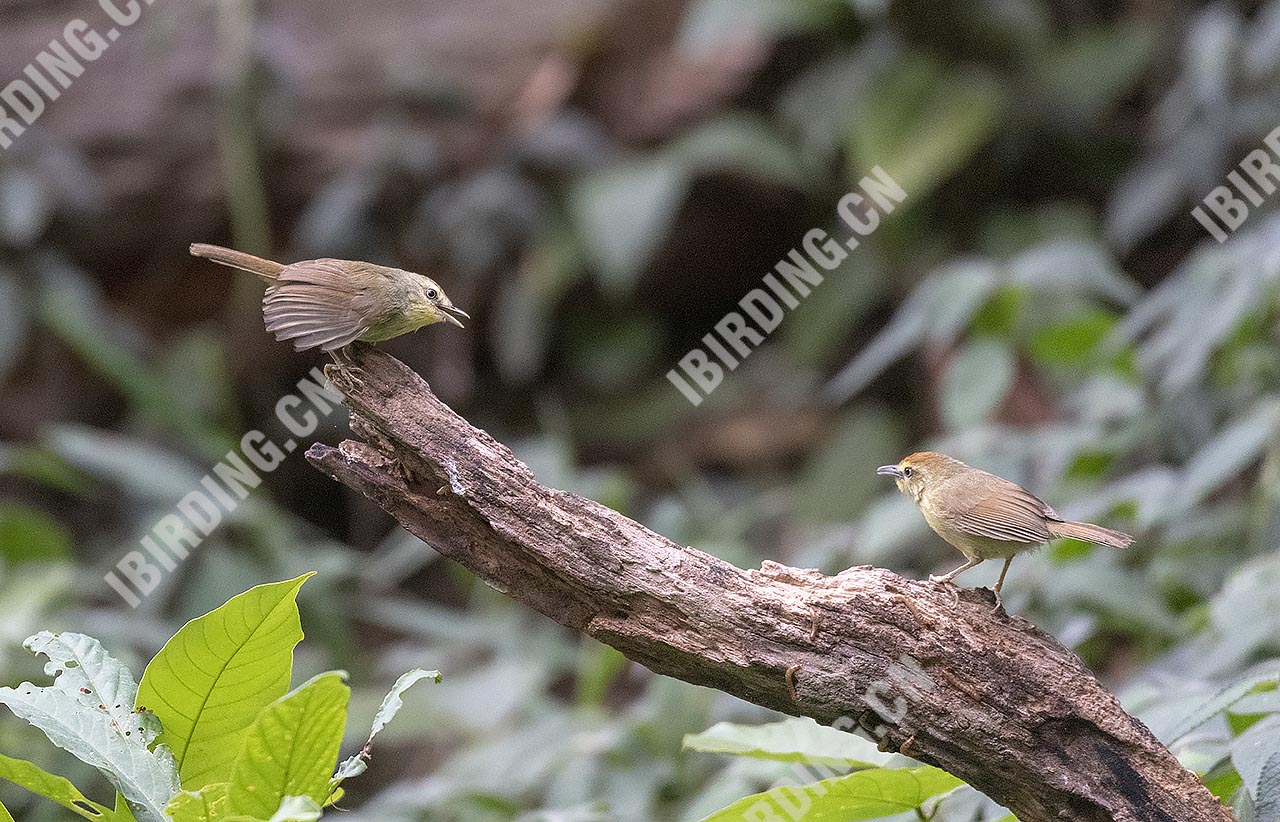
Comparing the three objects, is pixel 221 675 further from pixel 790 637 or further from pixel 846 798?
pixel 846 798

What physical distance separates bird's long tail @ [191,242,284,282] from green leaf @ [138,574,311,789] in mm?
752

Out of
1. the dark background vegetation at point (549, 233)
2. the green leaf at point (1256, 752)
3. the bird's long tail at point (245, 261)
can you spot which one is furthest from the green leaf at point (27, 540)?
the green leaf at point (1256, 752)

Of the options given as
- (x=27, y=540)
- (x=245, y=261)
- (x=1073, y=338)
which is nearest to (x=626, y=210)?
(x=1073, y=338)

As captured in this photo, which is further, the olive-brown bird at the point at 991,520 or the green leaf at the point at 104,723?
the olive-brown bird at the point at 991,520

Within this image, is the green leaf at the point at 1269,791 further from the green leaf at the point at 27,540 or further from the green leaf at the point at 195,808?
the green leaf at the point at 27,540

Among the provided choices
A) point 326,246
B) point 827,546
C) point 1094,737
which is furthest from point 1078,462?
point 326,246

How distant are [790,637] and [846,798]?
11.1 inches

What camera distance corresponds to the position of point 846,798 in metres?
1.85

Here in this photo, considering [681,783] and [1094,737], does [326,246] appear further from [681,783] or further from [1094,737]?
[1094,737]

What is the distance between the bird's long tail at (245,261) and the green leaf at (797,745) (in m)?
1.28

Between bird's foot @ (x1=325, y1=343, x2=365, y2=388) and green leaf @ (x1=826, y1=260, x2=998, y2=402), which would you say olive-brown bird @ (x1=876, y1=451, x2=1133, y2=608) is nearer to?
bird's foot @ (x1=325, y1=343, x2=365, y2=388)

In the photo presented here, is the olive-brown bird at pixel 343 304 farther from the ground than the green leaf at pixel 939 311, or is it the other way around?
the green leaf at pixel 939 311

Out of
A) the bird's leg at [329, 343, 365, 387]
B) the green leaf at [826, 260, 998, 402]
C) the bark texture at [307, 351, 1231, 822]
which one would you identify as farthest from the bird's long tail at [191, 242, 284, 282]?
the green leaf at [826, 260, 998, 402]

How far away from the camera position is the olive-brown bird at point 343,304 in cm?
201
